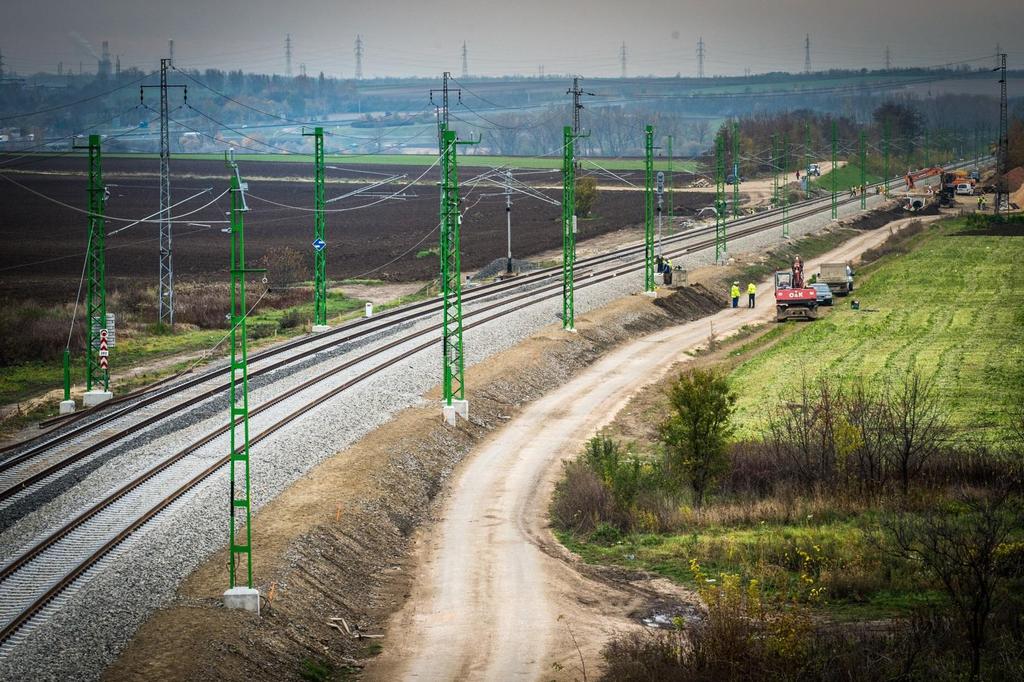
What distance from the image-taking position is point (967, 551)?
20.9 metres

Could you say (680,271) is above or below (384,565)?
above

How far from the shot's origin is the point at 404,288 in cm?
7894

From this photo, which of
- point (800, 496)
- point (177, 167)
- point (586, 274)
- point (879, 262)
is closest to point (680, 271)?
point (586, 274)

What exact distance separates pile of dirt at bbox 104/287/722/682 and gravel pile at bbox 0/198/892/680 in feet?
1.67

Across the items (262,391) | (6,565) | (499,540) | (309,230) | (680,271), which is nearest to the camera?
(6,565)

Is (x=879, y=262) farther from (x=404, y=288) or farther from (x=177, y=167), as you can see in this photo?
(x=177, y=167)

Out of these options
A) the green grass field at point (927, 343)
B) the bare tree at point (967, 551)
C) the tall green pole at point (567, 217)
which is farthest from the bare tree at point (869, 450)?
the tall green pole at point (567, 217)

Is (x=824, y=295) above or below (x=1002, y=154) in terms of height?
below

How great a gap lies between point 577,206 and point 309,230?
27198 mm

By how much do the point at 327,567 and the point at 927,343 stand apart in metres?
38.3

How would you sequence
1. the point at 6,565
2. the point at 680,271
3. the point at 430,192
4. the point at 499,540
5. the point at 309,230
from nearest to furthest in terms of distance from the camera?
the point at 6,565, the point at 499,540, the point at 680,271, the point at 309,230, the point at 430,192

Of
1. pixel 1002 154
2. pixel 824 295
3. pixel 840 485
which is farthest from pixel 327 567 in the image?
pixel 1002 154

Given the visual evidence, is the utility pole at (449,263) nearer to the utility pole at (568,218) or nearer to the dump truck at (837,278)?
the utility pole at (568,218)

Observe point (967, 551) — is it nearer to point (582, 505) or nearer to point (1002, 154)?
point (582, 505)
